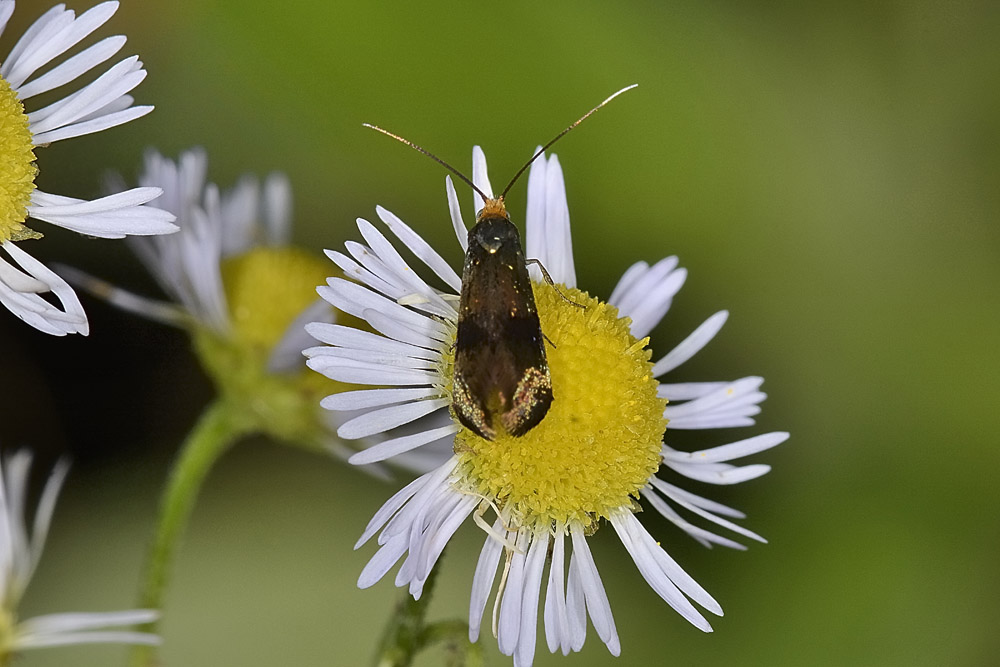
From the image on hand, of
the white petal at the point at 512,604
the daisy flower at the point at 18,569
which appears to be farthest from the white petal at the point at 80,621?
the white petal at the point at 512,604

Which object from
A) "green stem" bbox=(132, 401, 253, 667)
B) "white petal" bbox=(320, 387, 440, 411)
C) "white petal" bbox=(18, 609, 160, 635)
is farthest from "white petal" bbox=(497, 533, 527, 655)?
"green stem" bbox=(132, 401, 253, 667)

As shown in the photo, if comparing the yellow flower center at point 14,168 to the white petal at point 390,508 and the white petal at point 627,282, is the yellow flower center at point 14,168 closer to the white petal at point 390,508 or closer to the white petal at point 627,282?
the white petal at point 390,508

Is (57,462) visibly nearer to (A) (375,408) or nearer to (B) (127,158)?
(B) (127,158)

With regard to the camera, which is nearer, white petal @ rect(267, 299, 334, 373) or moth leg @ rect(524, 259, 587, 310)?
moth leg @ rect(524, 259, 587, 310)

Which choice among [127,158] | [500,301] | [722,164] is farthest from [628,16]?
[500,301]

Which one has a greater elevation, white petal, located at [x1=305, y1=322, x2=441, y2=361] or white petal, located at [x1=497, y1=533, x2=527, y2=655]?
white petal, located at [x1=305, y1=322, x2=441, y2=361]

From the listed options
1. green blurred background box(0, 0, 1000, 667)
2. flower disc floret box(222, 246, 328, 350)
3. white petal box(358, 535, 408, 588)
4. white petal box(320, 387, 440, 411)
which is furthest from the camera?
green blurred background box(0, 0, 1000, 667)

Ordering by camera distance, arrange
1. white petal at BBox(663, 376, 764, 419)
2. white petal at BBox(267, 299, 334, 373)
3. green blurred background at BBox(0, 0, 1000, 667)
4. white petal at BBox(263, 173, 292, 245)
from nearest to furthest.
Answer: white petal at BBox(663, 376, 764, 419), white petal at BBox(267, 299, 334, 373), white petal at BBox(263, 173, 292, 245), green blurred background at BBox(0, 0, 1000, 667)

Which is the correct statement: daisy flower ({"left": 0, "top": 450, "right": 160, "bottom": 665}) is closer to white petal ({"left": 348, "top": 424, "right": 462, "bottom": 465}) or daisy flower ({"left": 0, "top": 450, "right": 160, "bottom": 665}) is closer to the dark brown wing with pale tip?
white petal ({"left": 348, "top": 424, "right": 462, "bottom": 465})
